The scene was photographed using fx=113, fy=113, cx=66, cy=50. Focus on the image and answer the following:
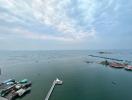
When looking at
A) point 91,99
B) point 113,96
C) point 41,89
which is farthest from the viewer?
point 41,89

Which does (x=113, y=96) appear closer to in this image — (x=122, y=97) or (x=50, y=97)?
(x=122, y=97)

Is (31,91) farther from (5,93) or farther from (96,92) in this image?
(96,92)

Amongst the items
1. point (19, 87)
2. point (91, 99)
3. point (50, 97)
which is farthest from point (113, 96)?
point (19, 87)

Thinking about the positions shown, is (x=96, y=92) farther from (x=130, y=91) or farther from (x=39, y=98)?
(x=39, y=98)

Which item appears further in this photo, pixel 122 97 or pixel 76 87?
pixel 76 87

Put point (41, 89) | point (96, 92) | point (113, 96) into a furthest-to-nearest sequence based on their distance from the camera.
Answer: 1. point (41, 89)
2. point (96, 92)
3. point (113, 96)

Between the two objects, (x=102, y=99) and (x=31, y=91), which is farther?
(x=31, y=91)

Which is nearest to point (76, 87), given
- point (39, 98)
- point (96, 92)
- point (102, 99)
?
point (96, 92)

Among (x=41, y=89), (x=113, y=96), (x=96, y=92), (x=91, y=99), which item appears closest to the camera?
(x=91, y=99)

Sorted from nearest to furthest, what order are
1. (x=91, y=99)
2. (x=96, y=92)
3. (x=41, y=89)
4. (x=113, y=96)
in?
(x=91, y=99), (x=113, y=96), (x=96, y=92), (x=41, y=89)
